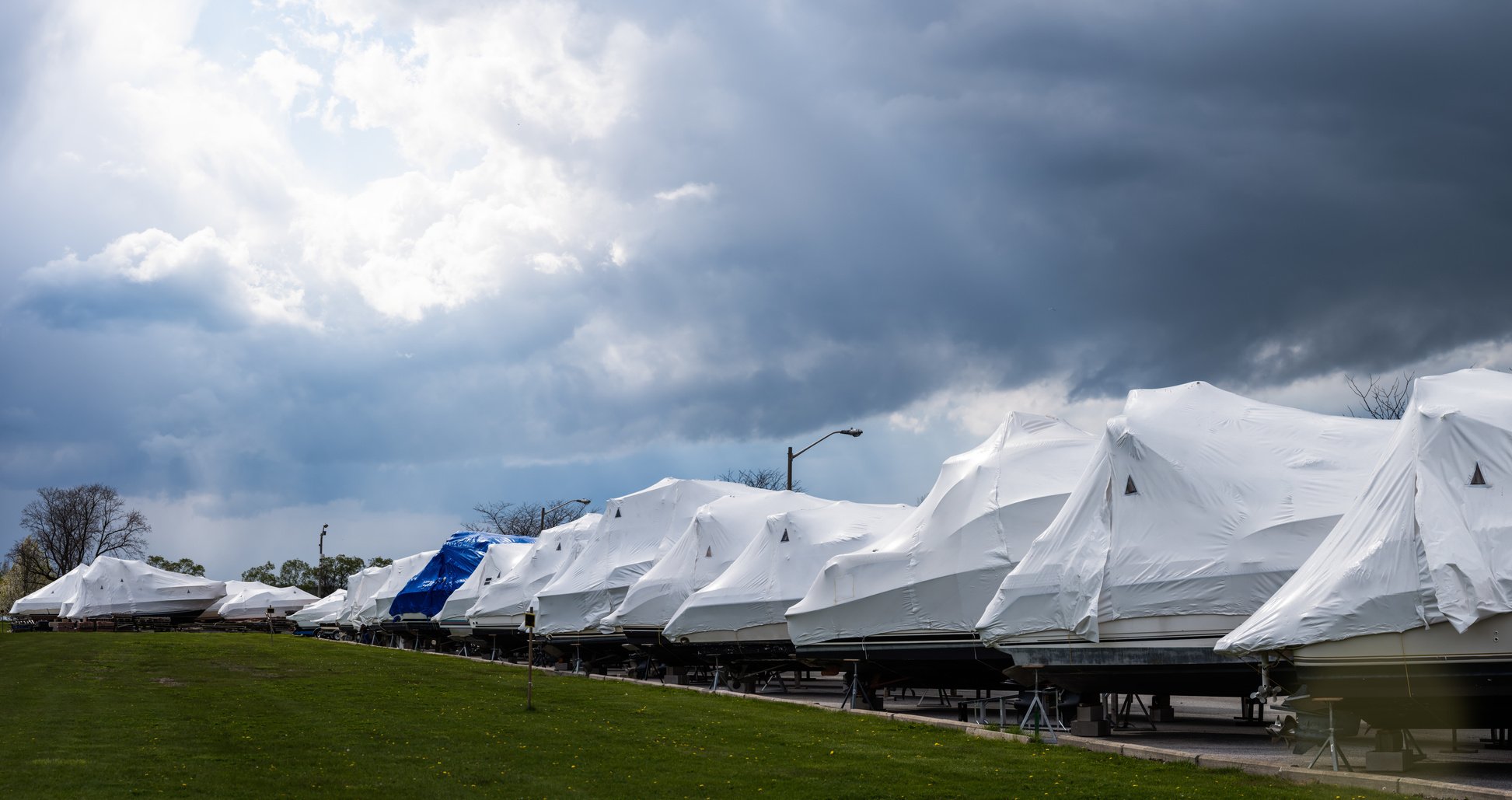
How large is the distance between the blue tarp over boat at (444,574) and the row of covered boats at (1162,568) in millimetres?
23944

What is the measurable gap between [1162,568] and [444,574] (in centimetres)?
4614

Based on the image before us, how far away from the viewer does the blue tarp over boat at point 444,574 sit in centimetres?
5919

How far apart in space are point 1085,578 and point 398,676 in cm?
1989

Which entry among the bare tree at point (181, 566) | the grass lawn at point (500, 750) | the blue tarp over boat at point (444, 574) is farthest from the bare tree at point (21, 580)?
the grass lawn at point (500, 750)

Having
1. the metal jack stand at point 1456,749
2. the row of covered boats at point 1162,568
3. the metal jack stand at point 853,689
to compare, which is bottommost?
the metal jack stand at point 1456,749

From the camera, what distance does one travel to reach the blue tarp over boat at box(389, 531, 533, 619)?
59.2 m

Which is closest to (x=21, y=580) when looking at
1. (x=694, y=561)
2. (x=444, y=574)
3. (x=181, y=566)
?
(x=181, y=566)

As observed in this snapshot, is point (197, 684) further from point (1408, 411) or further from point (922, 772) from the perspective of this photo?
point (1408, 411)

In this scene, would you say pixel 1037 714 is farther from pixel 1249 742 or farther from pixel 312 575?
pixel 312 575

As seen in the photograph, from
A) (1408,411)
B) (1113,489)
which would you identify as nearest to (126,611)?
(1113,489)

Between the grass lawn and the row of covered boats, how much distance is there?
2186 mm

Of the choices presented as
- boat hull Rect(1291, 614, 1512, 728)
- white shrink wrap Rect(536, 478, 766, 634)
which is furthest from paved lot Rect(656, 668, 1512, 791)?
white shrink wrap Rect(536, 478, 766, 634)

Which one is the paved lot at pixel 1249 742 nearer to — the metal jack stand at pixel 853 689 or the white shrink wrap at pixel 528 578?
the metal jack stand at pixel 853 689

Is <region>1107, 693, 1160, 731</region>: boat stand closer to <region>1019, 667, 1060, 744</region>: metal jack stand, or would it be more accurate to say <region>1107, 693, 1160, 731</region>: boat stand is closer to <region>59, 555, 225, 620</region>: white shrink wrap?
<region>1019, 667, 1060, 744</region>: metal jack stand
